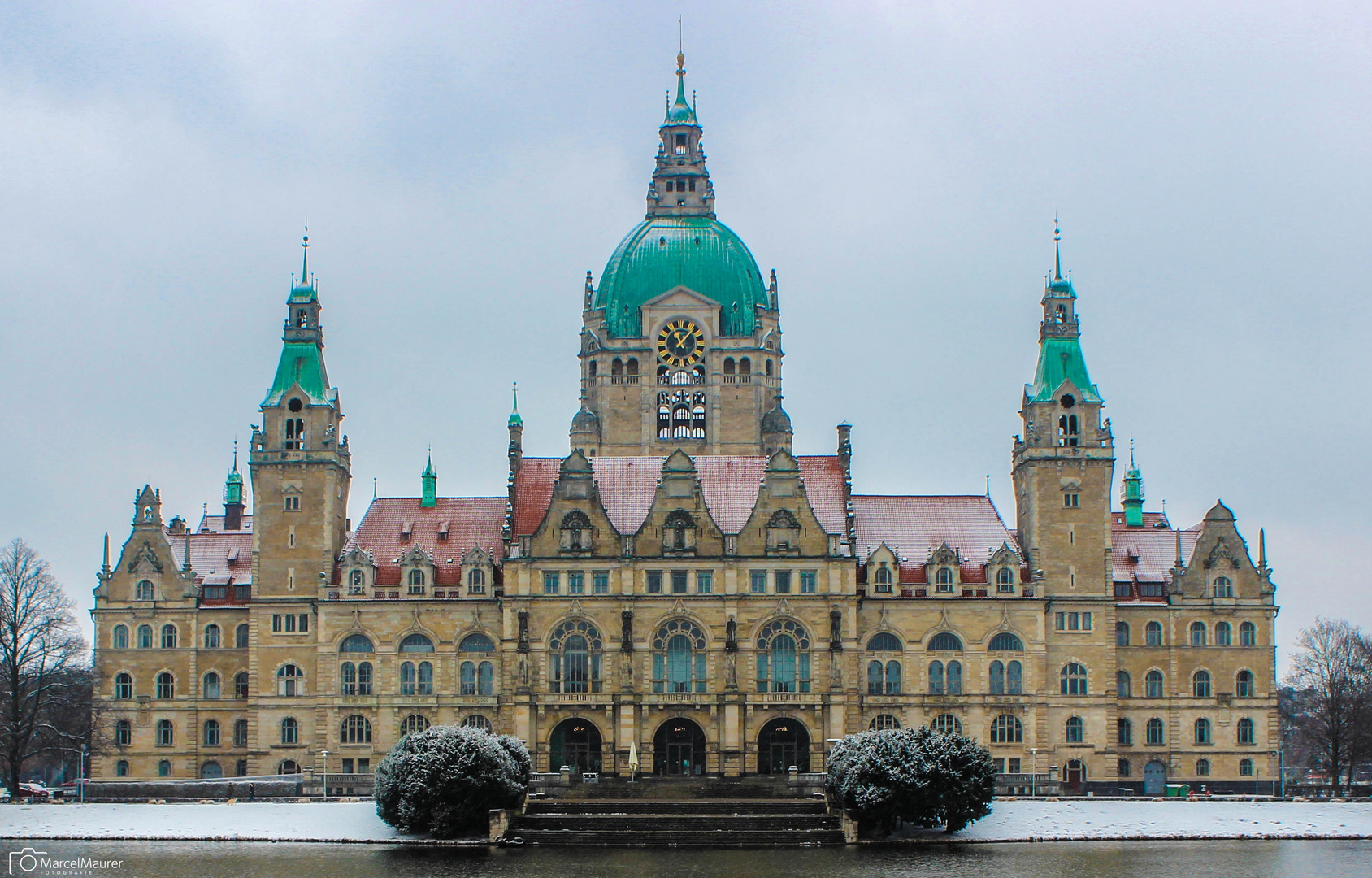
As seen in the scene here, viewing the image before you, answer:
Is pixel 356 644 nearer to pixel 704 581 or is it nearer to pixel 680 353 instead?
pixel 704 581

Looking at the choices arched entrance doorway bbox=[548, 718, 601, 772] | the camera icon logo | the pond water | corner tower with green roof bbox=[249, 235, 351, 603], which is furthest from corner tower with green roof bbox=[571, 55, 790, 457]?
the camera icon logo

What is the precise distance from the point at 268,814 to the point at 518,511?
26.9m

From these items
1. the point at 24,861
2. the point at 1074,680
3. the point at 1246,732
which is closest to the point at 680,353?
the point at 1074,680

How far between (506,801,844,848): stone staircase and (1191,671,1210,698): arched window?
32.1m

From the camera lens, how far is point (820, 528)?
111m

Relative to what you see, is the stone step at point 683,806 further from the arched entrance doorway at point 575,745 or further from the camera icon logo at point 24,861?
the camera icon logo at point 24,861

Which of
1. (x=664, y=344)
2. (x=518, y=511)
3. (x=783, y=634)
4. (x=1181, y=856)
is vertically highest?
(x=664, y=344)

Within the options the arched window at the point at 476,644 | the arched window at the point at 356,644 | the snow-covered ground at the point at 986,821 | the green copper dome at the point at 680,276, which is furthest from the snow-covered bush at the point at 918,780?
the green copper dome at the point at 680,276

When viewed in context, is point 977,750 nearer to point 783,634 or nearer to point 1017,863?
point 1017,863

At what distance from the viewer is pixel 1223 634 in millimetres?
115625

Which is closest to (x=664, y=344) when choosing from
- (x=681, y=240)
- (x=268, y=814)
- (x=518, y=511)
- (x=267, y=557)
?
(x=681, y=240)

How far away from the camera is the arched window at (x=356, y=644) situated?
113m

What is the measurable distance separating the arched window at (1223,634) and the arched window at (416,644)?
45679mm

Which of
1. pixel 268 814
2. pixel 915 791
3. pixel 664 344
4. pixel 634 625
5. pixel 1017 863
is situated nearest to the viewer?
pixel 1017 863
